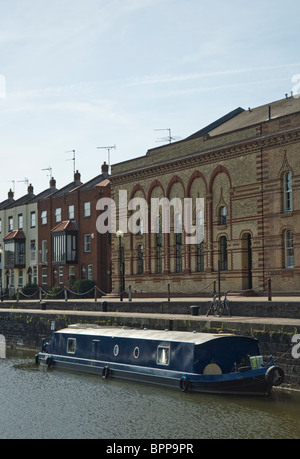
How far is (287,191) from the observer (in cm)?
3403

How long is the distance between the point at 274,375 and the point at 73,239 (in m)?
34.9

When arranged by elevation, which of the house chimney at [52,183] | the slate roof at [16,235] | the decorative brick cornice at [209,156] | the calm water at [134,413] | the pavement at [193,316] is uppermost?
the house chimney at [52,183]

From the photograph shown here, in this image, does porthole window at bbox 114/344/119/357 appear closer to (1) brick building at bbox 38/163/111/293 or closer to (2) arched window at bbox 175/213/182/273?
(2) arched window at bbox 175/213/182/273

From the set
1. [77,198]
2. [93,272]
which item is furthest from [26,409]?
[77,198]

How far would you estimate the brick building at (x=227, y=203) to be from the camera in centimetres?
3403

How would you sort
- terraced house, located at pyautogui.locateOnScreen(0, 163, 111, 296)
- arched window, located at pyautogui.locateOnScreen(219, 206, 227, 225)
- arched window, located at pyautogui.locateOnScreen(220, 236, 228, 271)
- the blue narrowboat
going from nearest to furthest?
the blue narrowboat → arched window, located at pyautogui.locateOnScreen(219, 206, 227, 225) → arched window, located at pyautogui.locateOnScreen(220, 236, 228, 271) → terraced house, located at pyautogui.locateOnScreen(0, 163, 111, 296)

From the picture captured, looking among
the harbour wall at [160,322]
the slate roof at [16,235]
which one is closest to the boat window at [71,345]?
the harbour wall at [160,322]

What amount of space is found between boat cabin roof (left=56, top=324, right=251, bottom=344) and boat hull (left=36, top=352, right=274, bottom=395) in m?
1.02

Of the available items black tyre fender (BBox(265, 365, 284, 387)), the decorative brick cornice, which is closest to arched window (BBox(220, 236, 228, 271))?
the decorative brick cornice

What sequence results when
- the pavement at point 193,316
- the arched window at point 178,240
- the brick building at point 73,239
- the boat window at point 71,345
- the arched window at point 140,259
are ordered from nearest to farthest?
the pavement at point 193,316
the boat window at point 71,345
the arched window at point 178,240
the arched window at point 140,259
the brick building at point 73,239

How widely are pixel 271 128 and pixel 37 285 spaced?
2900 centimetres

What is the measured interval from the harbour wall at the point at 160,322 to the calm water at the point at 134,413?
153 cm

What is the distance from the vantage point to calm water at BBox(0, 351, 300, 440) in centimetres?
1598

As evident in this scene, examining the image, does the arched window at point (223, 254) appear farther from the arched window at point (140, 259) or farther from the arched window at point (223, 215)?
the arched window at point (140, 259)
